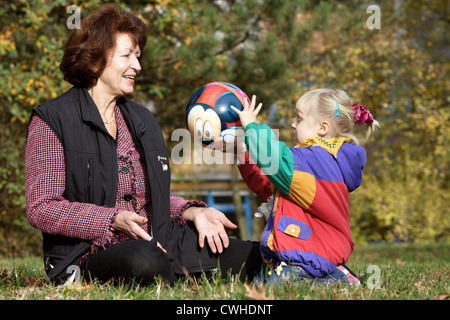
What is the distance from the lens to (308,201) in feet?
9.95

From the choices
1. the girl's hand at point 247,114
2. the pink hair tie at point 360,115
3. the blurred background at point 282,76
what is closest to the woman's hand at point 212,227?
the girl's hand at point 247,114

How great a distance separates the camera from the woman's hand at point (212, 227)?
3.30 metres

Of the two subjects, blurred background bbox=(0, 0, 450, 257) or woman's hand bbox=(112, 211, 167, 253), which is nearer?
woman's hand bbox=(112, 211, 167, 253)

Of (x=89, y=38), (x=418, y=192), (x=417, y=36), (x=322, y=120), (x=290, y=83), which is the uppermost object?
(x=417, y=36)

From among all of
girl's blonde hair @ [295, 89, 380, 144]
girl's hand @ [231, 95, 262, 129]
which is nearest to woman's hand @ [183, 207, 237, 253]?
girl's hand @ [231, 95, 262, 129]

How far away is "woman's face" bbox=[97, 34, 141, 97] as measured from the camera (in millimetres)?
3367

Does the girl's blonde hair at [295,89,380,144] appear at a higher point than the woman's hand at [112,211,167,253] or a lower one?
higher

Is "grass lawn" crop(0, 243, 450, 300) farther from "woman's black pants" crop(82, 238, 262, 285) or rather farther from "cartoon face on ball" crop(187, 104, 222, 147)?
"cartoon face on ball" crop(187, 104, 222, 147)

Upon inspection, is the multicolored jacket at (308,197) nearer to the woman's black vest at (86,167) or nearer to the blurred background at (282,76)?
the woman's black vest at (86,167)

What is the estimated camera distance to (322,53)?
492 inches

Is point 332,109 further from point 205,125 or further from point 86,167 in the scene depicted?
point 86,167

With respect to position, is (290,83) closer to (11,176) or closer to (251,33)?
(251,33)
